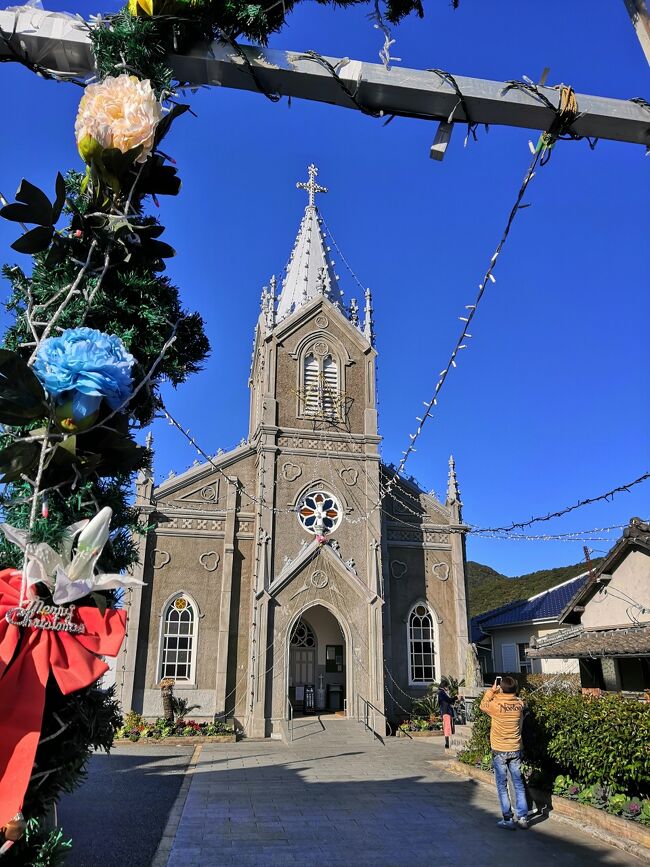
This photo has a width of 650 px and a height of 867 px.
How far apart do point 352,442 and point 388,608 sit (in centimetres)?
595

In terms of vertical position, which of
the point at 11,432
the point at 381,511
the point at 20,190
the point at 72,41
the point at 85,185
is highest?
the point at 381,511

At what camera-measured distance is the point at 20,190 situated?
116 inches

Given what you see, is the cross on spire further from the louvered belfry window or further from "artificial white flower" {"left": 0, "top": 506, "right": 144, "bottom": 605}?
"artificial white flower" {"left": 0, "top": 506, "right": 144, "bottom": 605}

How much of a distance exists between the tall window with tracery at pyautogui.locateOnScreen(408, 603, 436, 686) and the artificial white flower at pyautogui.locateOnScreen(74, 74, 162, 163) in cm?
2080

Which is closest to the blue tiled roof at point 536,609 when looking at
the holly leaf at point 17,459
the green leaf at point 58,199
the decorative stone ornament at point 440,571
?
the decorative stone ornament at point 440,571

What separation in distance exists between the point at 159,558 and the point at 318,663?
23.8 feet

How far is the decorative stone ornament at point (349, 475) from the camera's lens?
2197cm

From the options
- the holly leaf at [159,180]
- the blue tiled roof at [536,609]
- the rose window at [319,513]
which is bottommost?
the blue tiled roof at [536,609]

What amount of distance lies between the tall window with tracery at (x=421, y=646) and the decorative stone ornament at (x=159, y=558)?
8665mm

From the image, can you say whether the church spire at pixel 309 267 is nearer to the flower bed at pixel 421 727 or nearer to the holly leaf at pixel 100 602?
the flower bed at pixel 421 727

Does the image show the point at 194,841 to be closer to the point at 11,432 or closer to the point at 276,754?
the point at 11,432

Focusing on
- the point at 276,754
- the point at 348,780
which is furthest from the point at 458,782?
the point at 276,754

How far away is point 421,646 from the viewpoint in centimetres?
2189

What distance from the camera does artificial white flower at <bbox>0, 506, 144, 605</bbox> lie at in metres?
2.47
